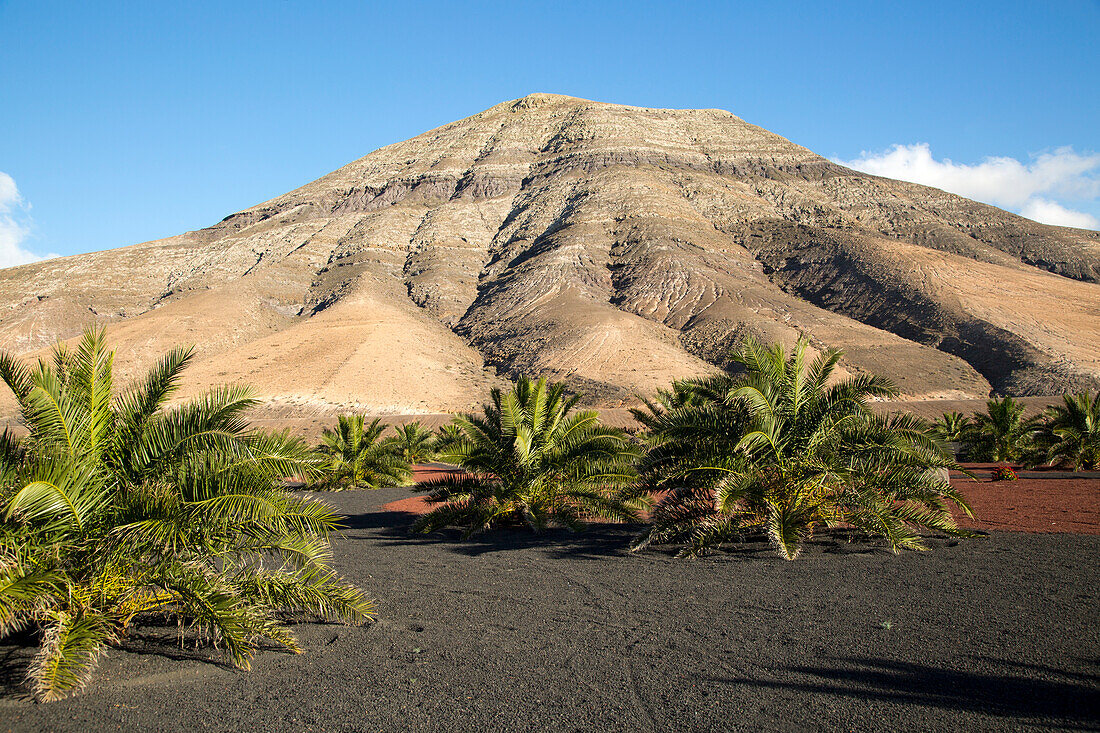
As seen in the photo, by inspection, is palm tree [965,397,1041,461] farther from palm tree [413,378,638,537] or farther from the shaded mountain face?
the shaded mountain face

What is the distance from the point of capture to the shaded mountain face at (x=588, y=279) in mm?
57188

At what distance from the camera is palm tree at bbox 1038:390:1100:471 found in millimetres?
18359

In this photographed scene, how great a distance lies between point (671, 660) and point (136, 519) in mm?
4428

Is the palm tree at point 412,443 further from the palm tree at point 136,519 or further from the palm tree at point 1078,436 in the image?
the palm tree at point 1078,436

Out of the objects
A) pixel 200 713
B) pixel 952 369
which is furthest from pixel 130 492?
pixel 952 369

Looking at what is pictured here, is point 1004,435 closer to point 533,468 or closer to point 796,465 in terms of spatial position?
point 796,465

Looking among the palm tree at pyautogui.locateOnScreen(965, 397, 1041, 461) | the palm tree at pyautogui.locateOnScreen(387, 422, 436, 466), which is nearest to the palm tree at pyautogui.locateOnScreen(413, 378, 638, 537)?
the palm tree at pyautogui.locateOnScreen(387, 422, 436, 466)

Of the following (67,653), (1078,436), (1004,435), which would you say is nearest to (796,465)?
(67,653)

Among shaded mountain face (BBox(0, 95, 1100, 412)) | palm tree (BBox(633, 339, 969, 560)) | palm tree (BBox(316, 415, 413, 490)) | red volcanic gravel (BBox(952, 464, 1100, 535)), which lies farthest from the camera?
shaded mountain face (BBox(0, 95, 1100, 412))

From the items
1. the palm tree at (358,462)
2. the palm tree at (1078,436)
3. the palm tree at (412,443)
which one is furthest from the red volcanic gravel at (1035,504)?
the palm tree at (412,443)

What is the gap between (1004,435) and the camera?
2298 cm

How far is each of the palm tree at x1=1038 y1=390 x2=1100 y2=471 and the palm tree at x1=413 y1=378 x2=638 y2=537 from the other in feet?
48.0

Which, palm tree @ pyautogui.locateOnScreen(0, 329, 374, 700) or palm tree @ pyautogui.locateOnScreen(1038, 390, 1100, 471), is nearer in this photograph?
palm tree @ pyautogui.locateOnScreen(0, 329, 374, 700)

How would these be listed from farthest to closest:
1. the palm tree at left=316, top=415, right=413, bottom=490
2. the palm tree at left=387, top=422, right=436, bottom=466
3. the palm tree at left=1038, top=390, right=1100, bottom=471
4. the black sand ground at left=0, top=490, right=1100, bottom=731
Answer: the palm tree at left=387, top=422, right=436, bottom=466 → the palm tree at left=316, top=415, right=413, bottom=490 → the palm tree at left=1038, top=390, right=1100, bottom=471 → the black sand ground at left=0, top=490, right=1100, bottom=731
